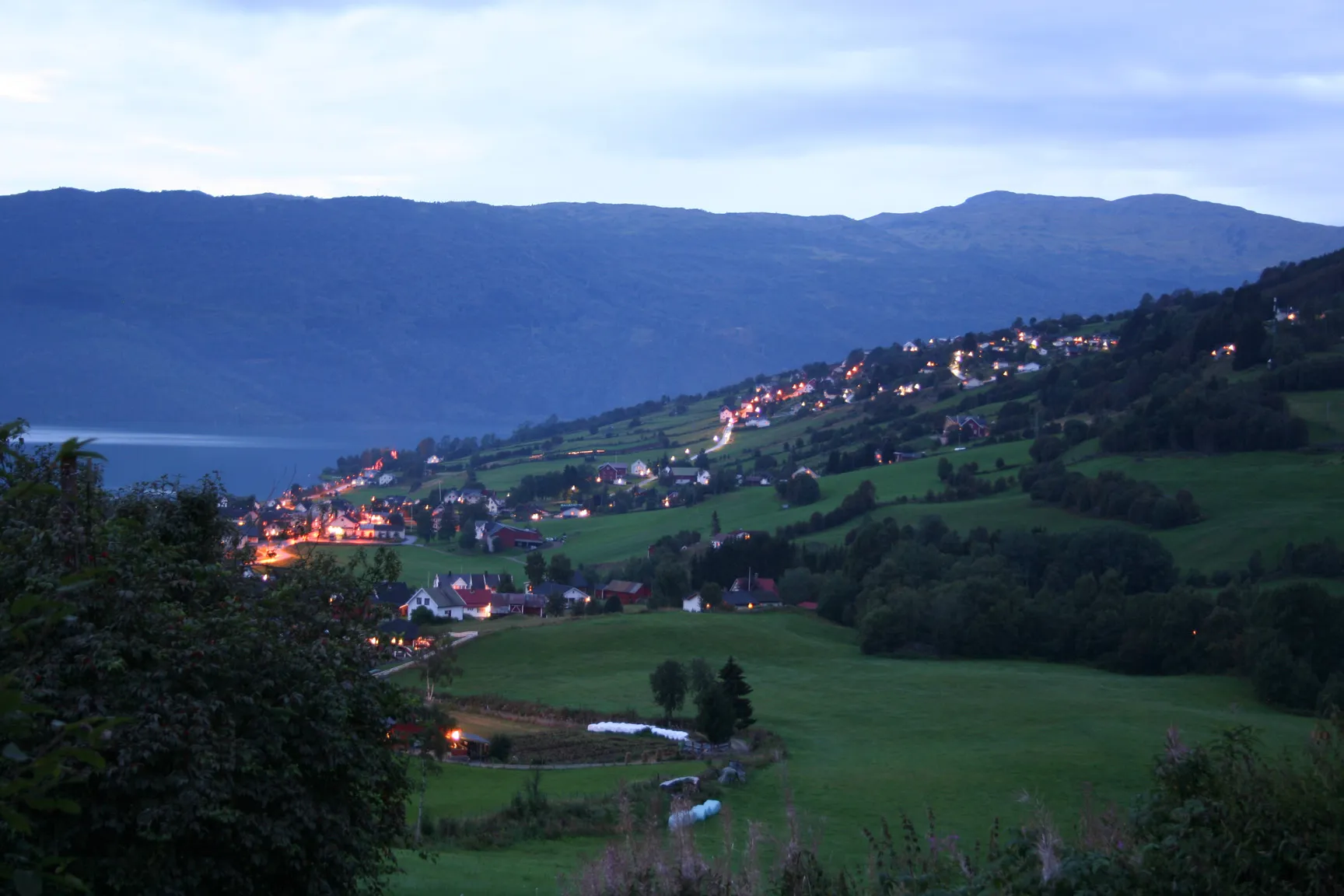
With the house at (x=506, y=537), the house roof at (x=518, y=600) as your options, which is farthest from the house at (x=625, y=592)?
the house at (x=506, y=537)

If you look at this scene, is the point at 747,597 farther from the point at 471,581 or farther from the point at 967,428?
the point at 967,428

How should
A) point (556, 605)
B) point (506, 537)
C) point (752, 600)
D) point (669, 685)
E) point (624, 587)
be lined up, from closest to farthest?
point (669, 685), point (556, 605), point (752, 600), point (624, 587), point (506, 537)

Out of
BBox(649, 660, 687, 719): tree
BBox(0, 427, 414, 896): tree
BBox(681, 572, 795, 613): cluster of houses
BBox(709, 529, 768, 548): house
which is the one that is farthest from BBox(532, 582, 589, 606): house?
BBox(0, 427, 414, 896): tree

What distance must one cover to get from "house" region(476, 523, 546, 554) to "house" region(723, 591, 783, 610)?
78.4 ft

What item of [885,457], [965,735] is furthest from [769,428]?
[965,735]

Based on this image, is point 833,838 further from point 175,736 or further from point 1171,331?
point 1171,331

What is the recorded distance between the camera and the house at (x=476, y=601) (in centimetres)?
6319

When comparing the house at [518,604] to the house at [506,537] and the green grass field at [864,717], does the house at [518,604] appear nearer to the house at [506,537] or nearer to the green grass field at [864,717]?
the green grass field at [864,717]

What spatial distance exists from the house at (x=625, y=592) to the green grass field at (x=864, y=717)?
31.0 feet

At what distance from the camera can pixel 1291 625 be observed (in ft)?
148

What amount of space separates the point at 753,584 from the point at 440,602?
19509mm

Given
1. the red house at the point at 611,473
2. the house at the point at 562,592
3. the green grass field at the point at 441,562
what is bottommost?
the green grass field at the point at 441,562

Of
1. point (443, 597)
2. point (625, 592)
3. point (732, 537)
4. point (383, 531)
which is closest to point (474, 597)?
point (443, 597)

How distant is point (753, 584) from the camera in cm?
6981
